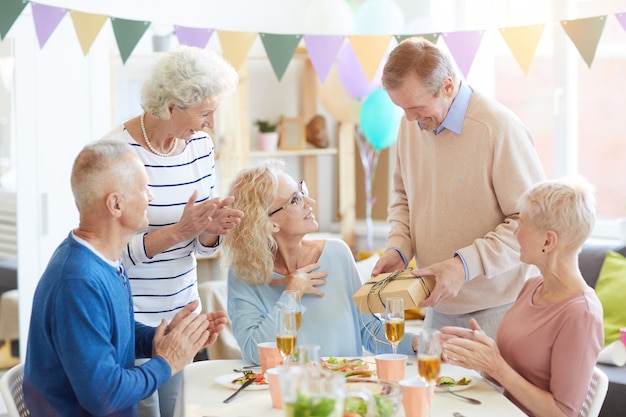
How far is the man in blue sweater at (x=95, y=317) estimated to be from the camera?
1.85 metres

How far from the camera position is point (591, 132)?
475cm

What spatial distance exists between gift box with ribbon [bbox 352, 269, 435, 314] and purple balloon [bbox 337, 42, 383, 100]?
8.86 feet

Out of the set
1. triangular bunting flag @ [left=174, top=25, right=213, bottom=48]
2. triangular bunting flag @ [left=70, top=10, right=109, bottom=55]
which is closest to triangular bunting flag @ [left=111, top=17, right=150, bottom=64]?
triangular bunting flag @ [left=70, top=10, right=109, bottom=55]

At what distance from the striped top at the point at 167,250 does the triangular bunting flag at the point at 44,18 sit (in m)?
1.21

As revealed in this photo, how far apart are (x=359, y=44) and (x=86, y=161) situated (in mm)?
2276

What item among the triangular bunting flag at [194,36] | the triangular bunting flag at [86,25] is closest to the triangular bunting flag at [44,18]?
the triangular bunting flag at [86,25]

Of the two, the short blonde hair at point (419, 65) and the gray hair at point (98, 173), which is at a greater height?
the short blonde hair at point (419, 65)

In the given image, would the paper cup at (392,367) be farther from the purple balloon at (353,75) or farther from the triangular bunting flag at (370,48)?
the purple balloon at (353,75)

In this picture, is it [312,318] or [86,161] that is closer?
[86,161]

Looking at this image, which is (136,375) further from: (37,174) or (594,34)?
(37,174)

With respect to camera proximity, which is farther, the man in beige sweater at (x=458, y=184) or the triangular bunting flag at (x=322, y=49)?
the triangular bunting flag at (x=322, y=49)

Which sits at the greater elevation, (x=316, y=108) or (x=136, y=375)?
(x=316, y=108)

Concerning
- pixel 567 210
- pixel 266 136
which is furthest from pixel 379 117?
pixel 567 210

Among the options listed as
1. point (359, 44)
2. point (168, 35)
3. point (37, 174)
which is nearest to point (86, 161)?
point (359, 44)
